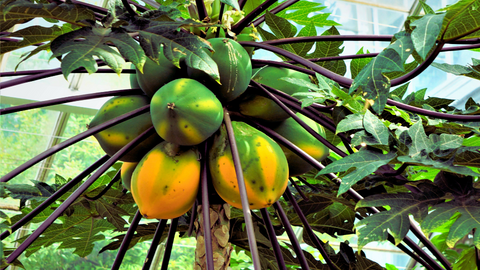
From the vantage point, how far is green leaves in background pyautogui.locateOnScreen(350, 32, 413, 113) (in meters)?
0.67

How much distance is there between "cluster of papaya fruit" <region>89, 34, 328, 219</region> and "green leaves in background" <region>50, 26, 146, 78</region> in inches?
3.8

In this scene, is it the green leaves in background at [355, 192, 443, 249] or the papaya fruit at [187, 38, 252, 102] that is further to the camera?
the papaya fruit at [187, 38, 252, 102]

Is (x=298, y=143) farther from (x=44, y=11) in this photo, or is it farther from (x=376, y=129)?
(x=44, y=11)

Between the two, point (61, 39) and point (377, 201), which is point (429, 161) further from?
point (61, 39)

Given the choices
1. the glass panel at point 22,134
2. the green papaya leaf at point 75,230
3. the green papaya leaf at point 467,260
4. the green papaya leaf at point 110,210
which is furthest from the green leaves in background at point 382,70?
the glass panel at point 22,134

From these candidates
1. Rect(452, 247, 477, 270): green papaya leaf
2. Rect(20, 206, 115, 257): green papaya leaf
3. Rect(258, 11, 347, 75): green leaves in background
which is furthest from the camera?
Rect(452, 247, 477, 270): green papaya leaf

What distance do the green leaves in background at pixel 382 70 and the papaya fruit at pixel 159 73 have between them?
0.35 m

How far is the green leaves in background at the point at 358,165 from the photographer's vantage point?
65 cm

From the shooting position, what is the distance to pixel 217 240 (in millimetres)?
858

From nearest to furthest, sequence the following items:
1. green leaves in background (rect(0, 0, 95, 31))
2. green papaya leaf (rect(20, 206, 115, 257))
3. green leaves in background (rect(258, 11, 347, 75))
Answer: green leaves in background (rect(0, 0, 95, 31)), green leaves in background (rect(258, 11, 347, 75)), green papaya leaf (rect(20, 206, 115, 257))

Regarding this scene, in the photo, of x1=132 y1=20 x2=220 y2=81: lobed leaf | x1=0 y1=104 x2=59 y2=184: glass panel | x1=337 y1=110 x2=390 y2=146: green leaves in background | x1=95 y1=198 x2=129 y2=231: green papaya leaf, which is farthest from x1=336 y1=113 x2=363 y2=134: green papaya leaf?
x1=0 y1=104 x2=59 y2=184: glass panel

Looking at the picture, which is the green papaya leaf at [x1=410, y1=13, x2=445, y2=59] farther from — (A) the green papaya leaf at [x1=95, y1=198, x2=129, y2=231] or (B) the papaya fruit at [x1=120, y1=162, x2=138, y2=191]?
(A) the green papaya leaf at [x1=95, y1=198, x2=129, y2=231]

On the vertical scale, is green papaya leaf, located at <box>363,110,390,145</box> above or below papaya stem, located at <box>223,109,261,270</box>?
above

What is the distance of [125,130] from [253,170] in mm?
273
